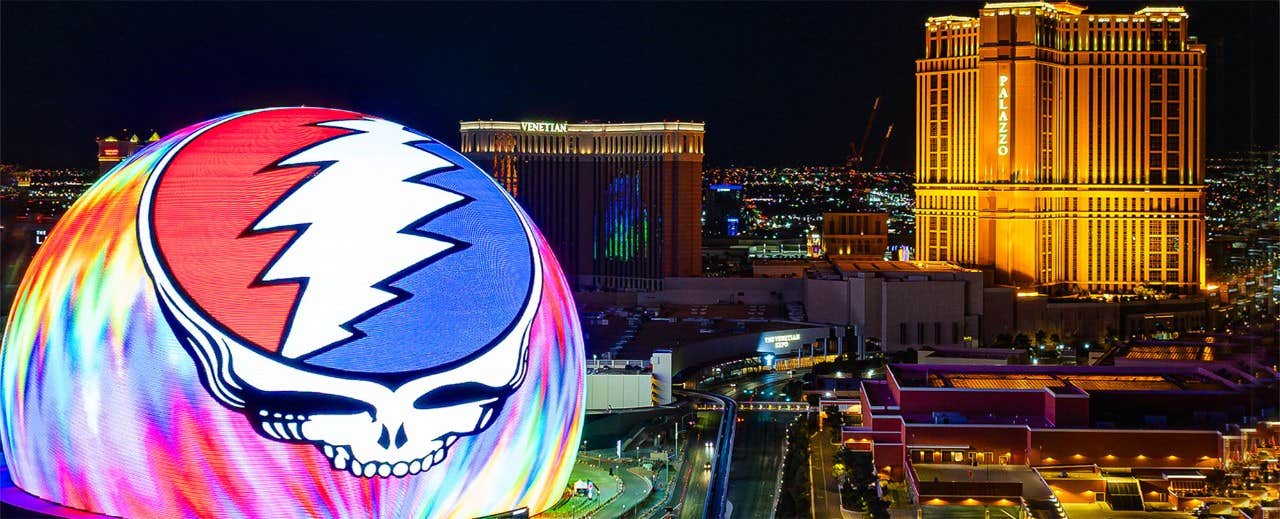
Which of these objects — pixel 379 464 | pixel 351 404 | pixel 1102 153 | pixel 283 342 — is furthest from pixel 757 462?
pixel 1102 153

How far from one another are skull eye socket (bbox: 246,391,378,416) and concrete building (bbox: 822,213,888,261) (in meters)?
79.7

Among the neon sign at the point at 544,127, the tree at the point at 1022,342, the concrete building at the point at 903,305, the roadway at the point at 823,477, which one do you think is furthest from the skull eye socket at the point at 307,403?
the neon sign at the point at 544,127

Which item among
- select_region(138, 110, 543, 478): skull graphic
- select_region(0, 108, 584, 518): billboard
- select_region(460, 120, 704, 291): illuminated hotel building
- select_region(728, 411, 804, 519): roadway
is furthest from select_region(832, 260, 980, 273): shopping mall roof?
select_region(138, 110, 543, 478): skull graphic

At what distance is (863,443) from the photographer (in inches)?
1752

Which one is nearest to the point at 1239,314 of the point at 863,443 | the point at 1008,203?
the point at 1008,203

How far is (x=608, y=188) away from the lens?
277 ft

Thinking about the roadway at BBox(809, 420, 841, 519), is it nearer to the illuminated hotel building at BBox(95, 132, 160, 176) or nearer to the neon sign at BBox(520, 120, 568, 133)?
the neon sign at BBox(520, 120, 568, 133)

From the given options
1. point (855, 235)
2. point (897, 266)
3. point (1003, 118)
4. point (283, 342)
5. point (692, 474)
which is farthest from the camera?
point (855, 235)

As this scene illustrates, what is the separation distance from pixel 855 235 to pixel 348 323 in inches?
3183

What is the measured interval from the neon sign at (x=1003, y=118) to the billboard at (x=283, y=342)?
59.0m

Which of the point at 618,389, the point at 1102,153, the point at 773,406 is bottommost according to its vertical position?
the point at 773,406

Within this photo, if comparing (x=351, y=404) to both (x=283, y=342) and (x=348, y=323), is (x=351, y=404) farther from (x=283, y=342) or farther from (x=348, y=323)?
(x=283, y=342)

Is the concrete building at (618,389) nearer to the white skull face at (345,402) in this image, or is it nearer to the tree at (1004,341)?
the white skull face at (345,402)

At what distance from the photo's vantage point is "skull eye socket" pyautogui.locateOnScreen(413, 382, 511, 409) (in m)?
26.1
